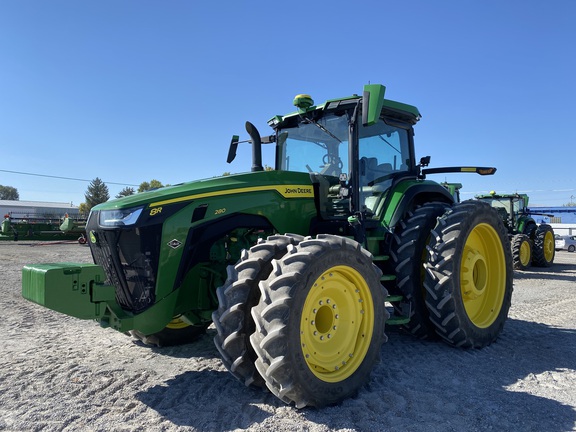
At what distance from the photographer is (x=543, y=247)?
1483cm

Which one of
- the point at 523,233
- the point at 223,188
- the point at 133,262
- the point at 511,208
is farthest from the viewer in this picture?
the point at 511,208

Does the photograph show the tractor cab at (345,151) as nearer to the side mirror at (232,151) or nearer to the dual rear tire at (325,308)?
the side mirror at (232,151)

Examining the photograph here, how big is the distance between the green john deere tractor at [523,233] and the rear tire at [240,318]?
12974 mm

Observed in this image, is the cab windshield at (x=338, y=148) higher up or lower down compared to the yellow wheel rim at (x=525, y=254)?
higher up

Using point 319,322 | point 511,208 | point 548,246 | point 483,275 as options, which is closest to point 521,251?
point 511,208

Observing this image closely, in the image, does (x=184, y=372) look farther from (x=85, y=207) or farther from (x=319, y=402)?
(x=85, y=207)

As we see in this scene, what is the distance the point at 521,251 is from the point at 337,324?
13043mm

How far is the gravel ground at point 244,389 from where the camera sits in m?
2.90

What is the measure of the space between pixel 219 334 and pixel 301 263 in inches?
31.3

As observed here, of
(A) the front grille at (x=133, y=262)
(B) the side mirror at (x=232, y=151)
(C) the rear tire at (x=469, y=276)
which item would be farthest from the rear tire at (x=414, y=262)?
(A) the front grille at (x=133, y=262)

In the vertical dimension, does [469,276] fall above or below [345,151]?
below

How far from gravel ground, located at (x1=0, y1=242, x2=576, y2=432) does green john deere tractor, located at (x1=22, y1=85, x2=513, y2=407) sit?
0.70 feet

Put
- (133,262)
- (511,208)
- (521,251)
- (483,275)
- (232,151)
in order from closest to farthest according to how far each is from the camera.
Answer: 1. (133,262)
2. (483,275)
3. (232,151)
4. (521,251)
5. (511,208)

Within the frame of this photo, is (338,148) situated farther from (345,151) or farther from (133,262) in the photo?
(133,262)
